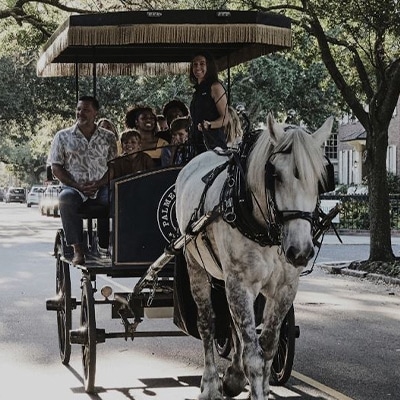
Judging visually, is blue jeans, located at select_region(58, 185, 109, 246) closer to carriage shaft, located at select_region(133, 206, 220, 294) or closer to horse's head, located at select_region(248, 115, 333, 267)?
carriage shaft, located at select_region(133, 206, 220, 294)

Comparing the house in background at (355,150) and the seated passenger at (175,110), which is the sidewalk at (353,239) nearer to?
the house in background at (355,150)

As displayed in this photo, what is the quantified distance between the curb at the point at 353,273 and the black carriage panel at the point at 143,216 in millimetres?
9545

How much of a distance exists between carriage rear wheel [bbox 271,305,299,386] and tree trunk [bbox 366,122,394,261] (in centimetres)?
1158

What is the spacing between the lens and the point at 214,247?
6832 millimetres

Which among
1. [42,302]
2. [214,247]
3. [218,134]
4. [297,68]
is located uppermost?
[297,68]

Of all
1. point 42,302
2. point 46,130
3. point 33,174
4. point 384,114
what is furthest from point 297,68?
point 33,174

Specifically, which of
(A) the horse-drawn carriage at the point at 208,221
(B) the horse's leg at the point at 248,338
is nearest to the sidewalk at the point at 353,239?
(A) the horse-drawn carriage at the point at 208,221

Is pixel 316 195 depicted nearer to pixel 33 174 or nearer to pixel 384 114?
pixel 384 114

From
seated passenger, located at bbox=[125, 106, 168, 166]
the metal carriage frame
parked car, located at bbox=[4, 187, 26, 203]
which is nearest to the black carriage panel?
the metal carriage frame

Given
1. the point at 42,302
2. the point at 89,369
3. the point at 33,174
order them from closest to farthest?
the point at 89,369, the point at 42,302, the point at 33,174

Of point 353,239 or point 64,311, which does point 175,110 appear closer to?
point 64,311

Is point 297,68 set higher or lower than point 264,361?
higher

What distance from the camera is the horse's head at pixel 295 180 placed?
5590 mm

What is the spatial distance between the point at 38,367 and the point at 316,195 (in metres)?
4.19
